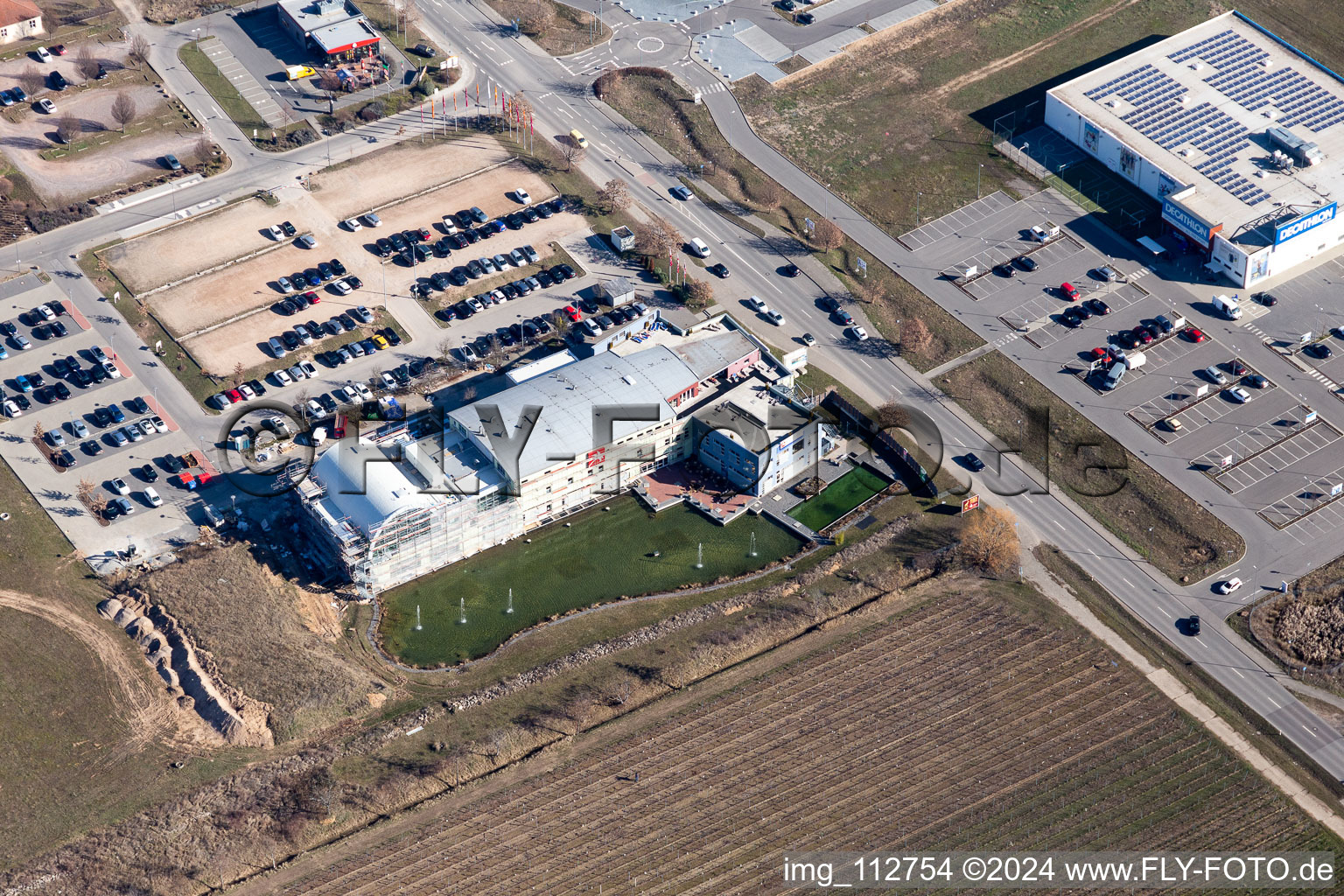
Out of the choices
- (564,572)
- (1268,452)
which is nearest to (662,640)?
(564,572)

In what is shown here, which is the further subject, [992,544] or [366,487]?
[992,544]

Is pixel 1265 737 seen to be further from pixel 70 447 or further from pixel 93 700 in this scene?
pixel 70 447

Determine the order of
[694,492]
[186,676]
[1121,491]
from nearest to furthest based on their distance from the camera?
[186,676], [1121,491], [694,492]

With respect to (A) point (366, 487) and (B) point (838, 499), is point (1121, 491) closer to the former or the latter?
(B) point (838, 499)

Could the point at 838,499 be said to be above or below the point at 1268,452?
below

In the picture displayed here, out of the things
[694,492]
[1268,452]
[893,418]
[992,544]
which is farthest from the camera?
[893,418]

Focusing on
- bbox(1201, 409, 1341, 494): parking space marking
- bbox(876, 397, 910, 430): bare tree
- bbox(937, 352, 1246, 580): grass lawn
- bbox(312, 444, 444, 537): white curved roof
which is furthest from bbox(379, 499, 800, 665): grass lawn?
bbox(1201, 409, 1341, 494): parking space marking
